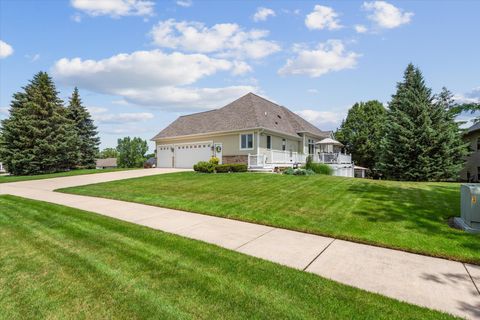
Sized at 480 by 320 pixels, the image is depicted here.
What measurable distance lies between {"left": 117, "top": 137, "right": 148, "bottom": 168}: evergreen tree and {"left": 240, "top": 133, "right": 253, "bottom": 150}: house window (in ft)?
132

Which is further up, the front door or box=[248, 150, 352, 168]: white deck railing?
the front door

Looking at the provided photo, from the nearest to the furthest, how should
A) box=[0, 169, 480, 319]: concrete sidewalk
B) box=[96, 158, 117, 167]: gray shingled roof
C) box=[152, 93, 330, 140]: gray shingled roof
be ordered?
box=[0, 169, 480, 319]: concrete sidewalk → box=[152, 93, 330, 140]: gray shingled roof → box=[96, 158, 117, 167]: gray shingled roof

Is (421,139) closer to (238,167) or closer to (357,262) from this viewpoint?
(238,167)

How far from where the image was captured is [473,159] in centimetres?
2211

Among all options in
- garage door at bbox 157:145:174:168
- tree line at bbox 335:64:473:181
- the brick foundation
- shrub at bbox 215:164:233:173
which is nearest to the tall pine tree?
tree line at bbox 335:64:473:181

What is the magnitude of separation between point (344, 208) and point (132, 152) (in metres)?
55.6

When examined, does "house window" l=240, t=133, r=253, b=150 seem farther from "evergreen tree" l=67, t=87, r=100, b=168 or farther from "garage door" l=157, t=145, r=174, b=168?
"evergreen tree" l=67, t=87, r=100, b=168

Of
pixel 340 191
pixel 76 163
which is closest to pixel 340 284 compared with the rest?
pixel 340 191

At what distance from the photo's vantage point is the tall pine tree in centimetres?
1841

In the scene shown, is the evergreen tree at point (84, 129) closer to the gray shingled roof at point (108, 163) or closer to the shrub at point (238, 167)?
the shrub at point (238, 167)

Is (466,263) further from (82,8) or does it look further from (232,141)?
(232,141)

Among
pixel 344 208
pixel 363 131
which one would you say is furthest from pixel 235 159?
pixel 363 131

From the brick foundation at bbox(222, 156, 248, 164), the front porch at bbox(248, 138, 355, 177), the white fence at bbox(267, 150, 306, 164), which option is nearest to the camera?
the front porch at bbox(248, 138, 355, 177)

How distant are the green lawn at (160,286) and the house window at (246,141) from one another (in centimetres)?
1542
